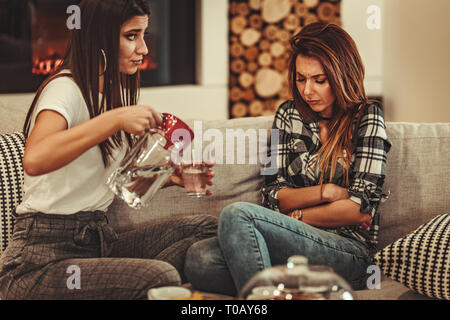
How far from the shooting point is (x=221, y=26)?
12.6 ft

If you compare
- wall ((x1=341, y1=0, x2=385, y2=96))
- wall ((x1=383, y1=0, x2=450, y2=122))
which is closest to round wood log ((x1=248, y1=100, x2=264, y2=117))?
wall ((x1=341, y1=0, x2=385, y2=96))

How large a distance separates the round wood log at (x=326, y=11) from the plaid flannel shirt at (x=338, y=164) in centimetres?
239

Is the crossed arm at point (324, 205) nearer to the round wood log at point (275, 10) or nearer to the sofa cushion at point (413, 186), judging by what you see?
the sofa cushion at point (413, 186)

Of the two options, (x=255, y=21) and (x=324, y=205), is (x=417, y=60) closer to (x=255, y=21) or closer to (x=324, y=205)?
(x=255, y=21)

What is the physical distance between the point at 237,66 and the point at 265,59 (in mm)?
208

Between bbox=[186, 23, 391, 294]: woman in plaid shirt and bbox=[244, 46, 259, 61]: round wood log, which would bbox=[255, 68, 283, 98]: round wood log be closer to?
bbox=[244, 46, 259, 61]: round wood log

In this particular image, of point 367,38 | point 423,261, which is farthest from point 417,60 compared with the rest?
point 423,261

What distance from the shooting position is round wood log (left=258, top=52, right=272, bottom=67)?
396 centimetres

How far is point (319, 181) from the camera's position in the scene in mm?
1636

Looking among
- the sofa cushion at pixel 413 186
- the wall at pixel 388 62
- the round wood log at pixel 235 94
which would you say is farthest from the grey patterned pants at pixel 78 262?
the round wood log at pixel 235 94

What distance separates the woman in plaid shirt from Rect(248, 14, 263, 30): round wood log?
2.25 meters

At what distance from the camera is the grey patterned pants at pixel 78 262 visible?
4.24 ft
